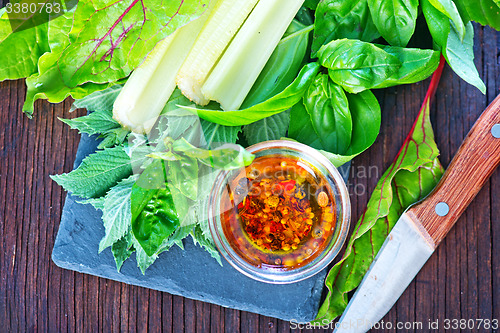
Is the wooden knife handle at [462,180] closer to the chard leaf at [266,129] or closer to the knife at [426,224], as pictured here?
the knife at [426,224]

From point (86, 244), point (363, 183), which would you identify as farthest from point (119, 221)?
point (363, 183)

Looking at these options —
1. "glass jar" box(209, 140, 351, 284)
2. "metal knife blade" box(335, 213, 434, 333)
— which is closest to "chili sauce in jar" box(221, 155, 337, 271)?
"glass jar" box(209, 140, 351, 284)

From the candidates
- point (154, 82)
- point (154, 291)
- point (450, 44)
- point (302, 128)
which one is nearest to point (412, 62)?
point (450, 44)

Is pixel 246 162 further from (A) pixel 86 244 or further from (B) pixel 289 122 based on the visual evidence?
(A) pixel 86 244

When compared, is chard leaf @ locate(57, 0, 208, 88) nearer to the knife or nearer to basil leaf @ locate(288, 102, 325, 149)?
basil leaf @ locate(288, 102, 325, 149)

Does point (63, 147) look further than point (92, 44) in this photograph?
Yes

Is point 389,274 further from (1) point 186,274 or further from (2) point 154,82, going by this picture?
(2) point 154,82

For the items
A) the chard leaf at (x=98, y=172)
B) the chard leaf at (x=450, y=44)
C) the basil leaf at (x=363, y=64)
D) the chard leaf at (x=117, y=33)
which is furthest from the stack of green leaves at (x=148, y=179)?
the chard leaf at (x=450, y=44)
